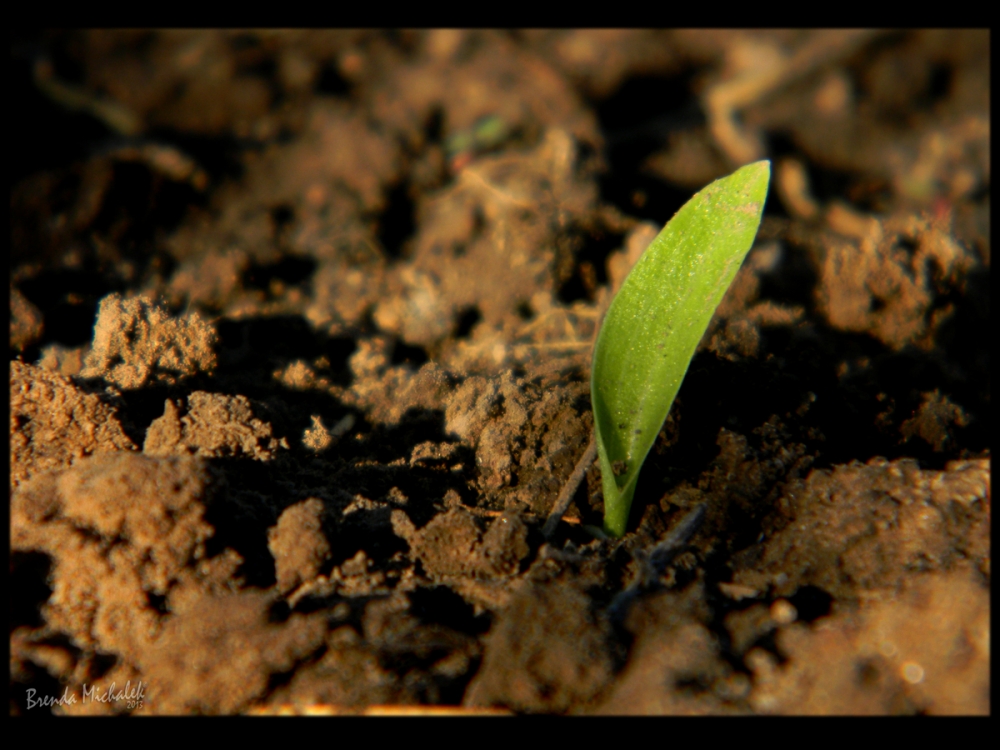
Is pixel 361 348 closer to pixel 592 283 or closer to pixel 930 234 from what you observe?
pixel 592 283

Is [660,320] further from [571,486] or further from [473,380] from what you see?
[473,380]
